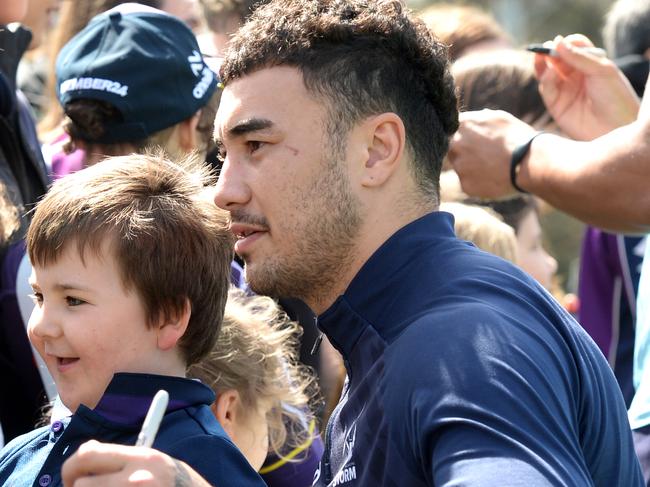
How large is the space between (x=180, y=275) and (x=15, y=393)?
39.0 inches

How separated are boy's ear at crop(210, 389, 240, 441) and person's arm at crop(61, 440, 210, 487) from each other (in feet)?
4.37

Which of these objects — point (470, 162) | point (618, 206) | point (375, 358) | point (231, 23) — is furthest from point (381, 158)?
point (231, 23)

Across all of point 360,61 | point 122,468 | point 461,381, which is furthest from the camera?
point 360,61

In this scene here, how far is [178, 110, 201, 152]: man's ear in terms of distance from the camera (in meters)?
3.61

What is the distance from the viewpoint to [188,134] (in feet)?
11.9

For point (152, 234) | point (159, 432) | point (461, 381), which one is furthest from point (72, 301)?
point (461, 381)

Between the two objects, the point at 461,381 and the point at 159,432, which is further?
the point at 159,432

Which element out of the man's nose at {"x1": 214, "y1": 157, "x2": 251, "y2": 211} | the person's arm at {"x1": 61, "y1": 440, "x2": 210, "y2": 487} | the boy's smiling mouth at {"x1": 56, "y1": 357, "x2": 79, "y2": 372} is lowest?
the boy's smiling mouth at {"x1": 56, "y1": 357, "x2": 79, "y2": 372}

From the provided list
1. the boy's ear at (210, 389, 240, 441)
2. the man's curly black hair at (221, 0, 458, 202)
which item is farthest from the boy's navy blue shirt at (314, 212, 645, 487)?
the boy's ear at (210, 389, 240, 441)

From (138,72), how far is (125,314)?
130 cm

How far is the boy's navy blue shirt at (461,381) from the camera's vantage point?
5.74 ft

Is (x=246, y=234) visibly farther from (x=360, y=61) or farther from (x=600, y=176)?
(x=600, y=176)

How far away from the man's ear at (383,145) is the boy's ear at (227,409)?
1.01 m

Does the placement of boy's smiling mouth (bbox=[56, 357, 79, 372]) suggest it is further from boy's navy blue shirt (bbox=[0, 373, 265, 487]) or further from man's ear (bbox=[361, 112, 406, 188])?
man's ear (bbox=[361, 112, 406, 188])
